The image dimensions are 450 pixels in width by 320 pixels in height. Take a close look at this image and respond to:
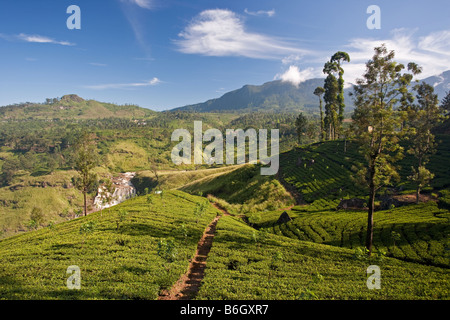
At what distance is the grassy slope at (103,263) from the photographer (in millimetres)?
17984

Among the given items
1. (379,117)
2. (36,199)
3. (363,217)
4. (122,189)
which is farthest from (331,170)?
(36,199)

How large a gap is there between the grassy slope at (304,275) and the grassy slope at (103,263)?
14.8 feet

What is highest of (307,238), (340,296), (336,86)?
(336,86)

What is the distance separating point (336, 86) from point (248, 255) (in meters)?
88.0

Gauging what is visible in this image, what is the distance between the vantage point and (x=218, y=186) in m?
78.6

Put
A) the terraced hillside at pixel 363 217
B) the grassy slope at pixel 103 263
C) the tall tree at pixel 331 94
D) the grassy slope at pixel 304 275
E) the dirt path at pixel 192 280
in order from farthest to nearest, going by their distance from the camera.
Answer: the tall tree at pixel 331 94
the terraced hillside at pixel 363 217
the dirt path at pixel 192 280
the grassy slope at pixel 103 263
the grassy slope at pixel 304 275

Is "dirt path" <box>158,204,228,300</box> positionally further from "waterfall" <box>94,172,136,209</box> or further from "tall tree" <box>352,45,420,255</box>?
"waterfall" <box>94,172,136,209</box>

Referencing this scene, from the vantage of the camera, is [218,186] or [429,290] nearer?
[429,290]

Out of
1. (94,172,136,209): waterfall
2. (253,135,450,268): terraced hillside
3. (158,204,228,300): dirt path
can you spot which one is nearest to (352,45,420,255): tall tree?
(253,135,450,268): terraced hillside

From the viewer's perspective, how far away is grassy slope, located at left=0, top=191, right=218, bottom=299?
1798 cm

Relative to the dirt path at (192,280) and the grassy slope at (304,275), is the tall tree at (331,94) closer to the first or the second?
the grassy slope at (304,275)

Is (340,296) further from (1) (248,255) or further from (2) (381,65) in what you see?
(2) (381,65)

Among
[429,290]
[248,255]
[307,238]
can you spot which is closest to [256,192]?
[307,238]

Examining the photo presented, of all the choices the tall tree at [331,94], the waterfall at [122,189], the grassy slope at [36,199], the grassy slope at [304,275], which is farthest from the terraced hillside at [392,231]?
the grassy slope at [36,199]
